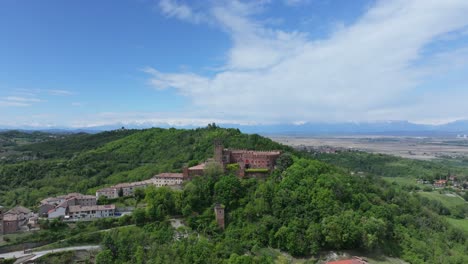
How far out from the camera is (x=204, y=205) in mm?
46062

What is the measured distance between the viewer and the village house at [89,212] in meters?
45.9

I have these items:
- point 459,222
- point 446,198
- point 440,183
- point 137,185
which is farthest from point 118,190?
point 440,183

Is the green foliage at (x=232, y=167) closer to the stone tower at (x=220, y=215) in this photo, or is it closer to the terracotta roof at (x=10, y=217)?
the stone tower at (x=220, y=215)

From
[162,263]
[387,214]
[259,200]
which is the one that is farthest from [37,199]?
[387,214]

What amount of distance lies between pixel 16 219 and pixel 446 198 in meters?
91.6

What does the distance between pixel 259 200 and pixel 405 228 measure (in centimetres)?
2221

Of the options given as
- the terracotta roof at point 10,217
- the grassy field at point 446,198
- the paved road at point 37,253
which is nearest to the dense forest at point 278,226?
the paved road at point 37,253

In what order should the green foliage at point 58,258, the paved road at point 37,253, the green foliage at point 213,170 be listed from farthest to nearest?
the green foliage at point 213,170 → the paved road at point 37,253 → the green foliage at point 58,258

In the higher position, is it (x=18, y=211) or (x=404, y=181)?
(x=18, y=211)

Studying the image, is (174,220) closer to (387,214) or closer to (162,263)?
(162,263)

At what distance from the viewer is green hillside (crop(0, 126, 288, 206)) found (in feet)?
207

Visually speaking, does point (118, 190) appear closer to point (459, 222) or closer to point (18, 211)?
point (18, 211)

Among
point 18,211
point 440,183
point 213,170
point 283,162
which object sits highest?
point 283,162

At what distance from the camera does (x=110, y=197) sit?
52.2 metres
